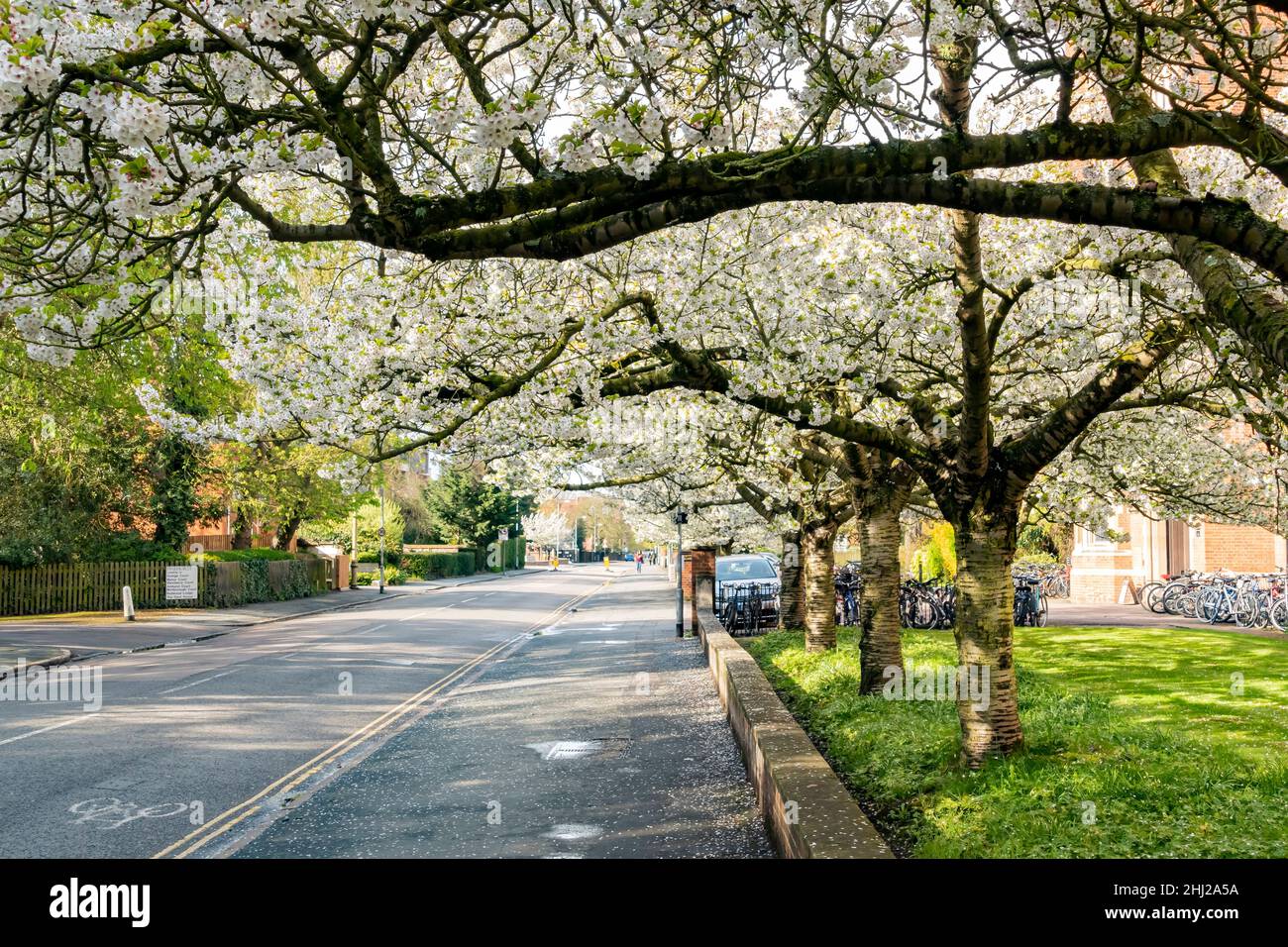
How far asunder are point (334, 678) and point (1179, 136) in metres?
14.8

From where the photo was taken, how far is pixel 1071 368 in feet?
34.4

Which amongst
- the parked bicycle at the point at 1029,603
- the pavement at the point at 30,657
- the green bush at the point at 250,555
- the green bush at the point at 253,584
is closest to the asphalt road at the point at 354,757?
the pavement at the point at 30,657

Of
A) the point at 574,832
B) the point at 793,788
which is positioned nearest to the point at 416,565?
the point at 574,832

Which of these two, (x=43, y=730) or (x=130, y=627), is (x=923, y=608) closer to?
(x=43, y=730)

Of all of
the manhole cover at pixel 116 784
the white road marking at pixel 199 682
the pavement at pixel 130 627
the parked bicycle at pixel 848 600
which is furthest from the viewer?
the parked bicycle at pixel 848 600

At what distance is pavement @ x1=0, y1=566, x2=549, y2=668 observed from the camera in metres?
21.9

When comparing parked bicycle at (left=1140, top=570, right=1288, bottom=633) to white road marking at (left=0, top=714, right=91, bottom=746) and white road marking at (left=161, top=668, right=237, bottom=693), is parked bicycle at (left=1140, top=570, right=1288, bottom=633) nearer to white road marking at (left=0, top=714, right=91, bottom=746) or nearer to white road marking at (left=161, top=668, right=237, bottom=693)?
white road marking at (left=161, top=668, right=237, bottom=693)

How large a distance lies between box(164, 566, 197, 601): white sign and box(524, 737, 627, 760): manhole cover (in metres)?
25.2

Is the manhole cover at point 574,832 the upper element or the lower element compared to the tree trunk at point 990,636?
lower

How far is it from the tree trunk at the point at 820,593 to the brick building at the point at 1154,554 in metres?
12.9

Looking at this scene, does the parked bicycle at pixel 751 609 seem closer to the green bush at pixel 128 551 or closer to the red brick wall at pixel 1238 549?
the red brick wall at pixel 1238 549

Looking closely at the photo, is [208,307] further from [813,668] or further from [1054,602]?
[1054,602]

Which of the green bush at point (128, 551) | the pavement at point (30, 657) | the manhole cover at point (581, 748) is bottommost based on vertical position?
the pavement at point (30, 657)

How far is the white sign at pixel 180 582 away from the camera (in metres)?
32.7
